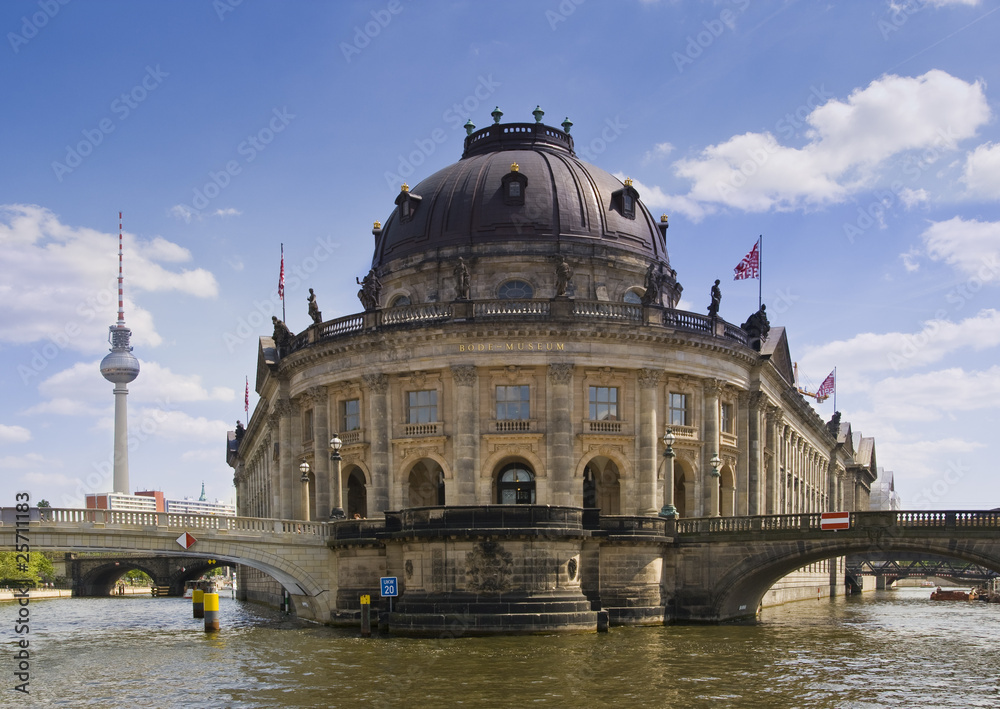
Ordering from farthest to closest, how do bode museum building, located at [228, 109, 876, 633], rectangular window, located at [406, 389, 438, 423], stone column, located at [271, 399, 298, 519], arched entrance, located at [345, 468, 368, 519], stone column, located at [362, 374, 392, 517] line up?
arched entrance, located at [345, 468, 368, 519] → stone column, located at [271, 399, 298, 519] → rectangular window, located at [406, 389, 438, 423] → stone column, located at [362, 374, 392, 517] → bode museum building, located at [228, 109, 876, 633]

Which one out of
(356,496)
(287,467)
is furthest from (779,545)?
(287,467)

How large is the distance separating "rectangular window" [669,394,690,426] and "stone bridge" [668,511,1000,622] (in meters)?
8.52

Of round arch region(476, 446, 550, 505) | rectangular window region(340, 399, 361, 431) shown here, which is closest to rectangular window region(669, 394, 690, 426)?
round arch region(476, 446, 550, 505)

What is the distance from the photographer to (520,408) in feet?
181

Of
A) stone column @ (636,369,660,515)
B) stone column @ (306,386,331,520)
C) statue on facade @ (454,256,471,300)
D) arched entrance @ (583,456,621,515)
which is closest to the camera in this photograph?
statue on facade @ (454,256,471,300)

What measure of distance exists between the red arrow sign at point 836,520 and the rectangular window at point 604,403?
41.3 feet

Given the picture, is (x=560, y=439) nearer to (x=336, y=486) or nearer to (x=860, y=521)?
(x=336, y=486)

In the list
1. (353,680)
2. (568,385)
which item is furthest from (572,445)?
(353,680)

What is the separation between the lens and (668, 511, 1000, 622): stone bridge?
148ft

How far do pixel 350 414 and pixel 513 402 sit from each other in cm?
936

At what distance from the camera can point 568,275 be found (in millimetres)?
55438

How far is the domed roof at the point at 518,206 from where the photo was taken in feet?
204

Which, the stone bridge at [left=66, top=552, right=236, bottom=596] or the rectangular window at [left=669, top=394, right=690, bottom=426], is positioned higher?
the rectangular window at [left=669, top=394, right=690, bottom=426]

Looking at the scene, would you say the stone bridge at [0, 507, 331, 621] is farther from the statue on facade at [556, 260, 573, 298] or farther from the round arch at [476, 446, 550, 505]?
the statue on facade at [556, 260, 573, 298]
